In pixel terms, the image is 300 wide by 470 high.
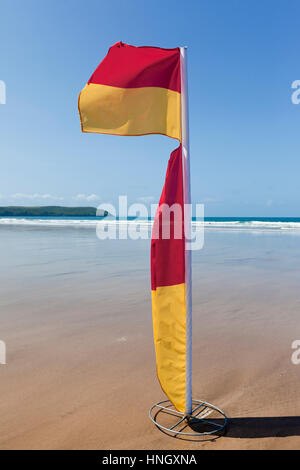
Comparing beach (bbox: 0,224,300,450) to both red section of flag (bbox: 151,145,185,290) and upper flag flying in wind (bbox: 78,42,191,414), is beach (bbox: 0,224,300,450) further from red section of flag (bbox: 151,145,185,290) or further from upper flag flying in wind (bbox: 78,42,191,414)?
red section of flag (bbox: 151,145,185,290)

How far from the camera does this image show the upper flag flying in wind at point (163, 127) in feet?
9.95

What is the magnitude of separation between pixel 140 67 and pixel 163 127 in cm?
56

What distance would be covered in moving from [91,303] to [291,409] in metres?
4.15

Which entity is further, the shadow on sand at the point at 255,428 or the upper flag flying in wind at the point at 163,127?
the upper flag flying in wind at the point at 163,127

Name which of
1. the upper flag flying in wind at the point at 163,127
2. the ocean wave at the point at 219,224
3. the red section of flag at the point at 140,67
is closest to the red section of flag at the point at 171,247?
the upper flag flying in wind at the point at 163,127

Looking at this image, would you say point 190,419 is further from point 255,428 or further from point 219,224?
point 219,224

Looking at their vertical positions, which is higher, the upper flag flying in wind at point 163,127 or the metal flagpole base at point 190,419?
the upper flag flying in wind at point 163,127

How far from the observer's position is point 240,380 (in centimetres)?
378

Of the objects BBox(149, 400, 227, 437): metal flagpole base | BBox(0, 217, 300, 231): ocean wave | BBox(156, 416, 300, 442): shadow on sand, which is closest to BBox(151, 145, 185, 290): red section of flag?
BBox(149, 400, 227, 437): metal flagpole base

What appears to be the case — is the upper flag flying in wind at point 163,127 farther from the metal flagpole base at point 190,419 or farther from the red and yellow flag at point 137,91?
the metal flagpole base at point 190,419

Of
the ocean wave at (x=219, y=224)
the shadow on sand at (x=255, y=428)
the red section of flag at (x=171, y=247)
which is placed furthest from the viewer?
the ocean wave at (x=219, y=224)

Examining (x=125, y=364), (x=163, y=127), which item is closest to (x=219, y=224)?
(x=125, y=364)

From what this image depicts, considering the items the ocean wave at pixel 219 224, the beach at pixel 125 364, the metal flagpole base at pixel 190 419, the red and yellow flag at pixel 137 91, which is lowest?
the metal flagpole base at pixel 190 419

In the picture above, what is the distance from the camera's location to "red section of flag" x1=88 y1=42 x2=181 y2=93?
3057 mm
